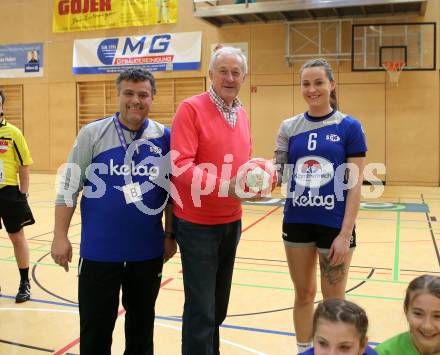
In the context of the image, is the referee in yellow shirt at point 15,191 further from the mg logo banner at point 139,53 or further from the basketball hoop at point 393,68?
the mg logo banner at point 139,53

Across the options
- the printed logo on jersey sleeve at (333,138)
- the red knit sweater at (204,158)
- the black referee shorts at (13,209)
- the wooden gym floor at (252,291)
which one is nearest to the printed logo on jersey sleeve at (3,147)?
the black referee shorts at (13,209)

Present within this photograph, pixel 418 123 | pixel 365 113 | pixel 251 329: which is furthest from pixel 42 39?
pixel 251 329

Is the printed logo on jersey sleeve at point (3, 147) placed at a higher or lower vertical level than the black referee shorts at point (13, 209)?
higher

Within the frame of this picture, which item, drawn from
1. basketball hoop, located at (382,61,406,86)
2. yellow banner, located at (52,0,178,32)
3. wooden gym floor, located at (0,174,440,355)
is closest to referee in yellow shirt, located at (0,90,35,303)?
wooden gym floor, located at (0,174,440,355)

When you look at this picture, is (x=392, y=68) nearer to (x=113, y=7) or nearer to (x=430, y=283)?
(x=113, y=7)

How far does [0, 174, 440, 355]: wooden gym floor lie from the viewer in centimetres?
347

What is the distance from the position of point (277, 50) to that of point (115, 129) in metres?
12.4

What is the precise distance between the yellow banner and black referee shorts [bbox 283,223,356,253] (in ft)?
43.6

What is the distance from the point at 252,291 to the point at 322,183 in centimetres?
219

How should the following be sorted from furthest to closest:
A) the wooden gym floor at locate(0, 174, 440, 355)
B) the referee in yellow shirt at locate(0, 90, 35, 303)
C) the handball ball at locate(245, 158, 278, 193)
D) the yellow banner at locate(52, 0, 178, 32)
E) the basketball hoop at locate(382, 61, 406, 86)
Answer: the yellow banner at locate(52, 0, 178, 32), the basketball hoop at locate(382, 61, 406, 86), the referee in yellow shirt at locate(0, 90, 35, 303), the wooden gym floor at locate(0, 174, 440, 355), the handball ball at locate(245, 158, 278, 193)

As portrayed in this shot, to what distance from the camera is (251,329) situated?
3668 mm

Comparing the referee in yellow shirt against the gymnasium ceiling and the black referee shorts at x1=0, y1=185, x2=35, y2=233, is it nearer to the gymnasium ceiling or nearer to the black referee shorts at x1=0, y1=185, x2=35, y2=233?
the black referee shorts at x1=0, y1=185, x2=35, y2=233

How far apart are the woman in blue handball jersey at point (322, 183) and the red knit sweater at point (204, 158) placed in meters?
0.45

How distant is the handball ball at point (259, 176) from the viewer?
2.30 m
